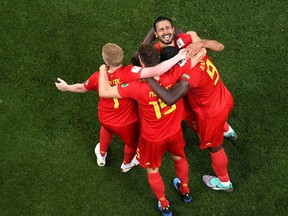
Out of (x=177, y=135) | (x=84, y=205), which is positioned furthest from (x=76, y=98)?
(x=177, y=135)

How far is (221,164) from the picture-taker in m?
5.34

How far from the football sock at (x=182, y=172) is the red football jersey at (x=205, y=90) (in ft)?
2.03

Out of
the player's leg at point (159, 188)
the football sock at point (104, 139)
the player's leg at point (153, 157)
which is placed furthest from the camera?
the football sock at point (104, 139)

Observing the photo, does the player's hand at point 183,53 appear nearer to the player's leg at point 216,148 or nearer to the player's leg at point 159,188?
the player's leg at point 216,148

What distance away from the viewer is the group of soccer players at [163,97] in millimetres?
4348

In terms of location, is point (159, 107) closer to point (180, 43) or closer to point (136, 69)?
point (136, 69)

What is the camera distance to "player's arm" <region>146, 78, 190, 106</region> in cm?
424

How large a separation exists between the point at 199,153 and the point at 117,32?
233cm

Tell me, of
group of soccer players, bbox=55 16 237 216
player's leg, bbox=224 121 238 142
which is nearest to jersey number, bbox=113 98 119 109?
group of soccer players, bbox=55 16 237 216

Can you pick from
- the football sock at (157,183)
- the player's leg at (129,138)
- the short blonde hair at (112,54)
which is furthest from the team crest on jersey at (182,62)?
the football sock at (157,183)

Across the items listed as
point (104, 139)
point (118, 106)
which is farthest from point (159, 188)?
point (118, 106)

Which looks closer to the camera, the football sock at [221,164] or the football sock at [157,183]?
the football sock at [157,183]

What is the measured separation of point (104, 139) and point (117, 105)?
3.05 ft

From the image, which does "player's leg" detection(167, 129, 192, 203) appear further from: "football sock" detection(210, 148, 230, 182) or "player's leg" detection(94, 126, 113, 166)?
"player's leg" detection(94, 126, 113, 166)
